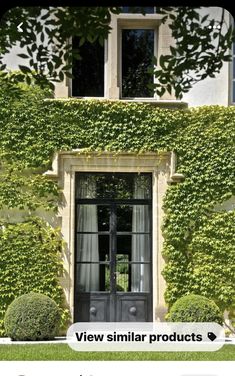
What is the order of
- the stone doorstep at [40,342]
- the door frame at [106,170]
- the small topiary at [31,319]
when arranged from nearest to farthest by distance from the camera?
the stone doorstep at [40,342] → the small topiary at [31,319] → the door frame at [106,170]

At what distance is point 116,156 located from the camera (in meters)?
9.94

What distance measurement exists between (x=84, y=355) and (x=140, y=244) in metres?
2.64

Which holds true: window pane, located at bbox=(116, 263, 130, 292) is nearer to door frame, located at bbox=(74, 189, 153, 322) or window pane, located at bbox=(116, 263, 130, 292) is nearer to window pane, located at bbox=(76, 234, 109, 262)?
door frame, located at bbox=(74, 189, 153, 322)

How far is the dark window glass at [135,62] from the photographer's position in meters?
10.1

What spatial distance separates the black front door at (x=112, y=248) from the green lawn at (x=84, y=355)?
5.77 ft

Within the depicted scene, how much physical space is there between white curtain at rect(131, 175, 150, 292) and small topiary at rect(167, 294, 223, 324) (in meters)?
0.69

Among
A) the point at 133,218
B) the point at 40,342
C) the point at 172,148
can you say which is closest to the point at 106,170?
the point at 133,218

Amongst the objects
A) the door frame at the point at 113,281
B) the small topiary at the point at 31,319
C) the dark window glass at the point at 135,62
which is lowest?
the small topiary at the point at 31,319

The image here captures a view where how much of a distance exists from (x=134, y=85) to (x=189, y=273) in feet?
8.94

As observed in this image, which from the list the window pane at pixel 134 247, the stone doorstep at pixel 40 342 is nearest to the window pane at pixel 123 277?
the window pane at pixel 134 247

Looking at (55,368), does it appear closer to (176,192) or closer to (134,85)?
(176,192)

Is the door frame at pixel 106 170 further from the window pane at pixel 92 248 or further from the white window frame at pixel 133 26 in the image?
the white window frame at pixel 133 26

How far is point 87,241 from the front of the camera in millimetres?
9898

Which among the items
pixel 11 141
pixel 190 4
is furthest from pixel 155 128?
pixel 190 4
